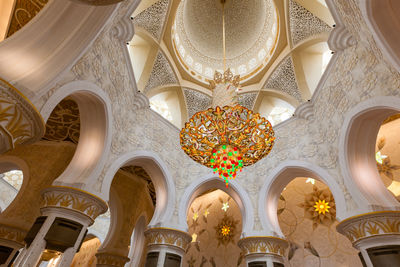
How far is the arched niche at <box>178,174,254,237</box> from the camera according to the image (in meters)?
5.64

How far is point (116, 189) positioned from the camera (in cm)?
686

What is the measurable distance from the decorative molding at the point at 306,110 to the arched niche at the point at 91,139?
15.7 ft

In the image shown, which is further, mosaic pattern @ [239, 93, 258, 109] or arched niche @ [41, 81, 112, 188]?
mosaic pattern @ [239, 93, 258, 109]

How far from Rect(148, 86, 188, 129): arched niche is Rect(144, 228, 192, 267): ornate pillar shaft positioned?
341 cm

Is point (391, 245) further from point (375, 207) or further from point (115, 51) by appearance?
point (115, 51)

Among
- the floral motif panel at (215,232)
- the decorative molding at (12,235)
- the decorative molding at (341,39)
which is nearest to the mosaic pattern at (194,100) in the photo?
the floral motif panel at (215,232)

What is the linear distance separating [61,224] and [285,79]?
6.68 m

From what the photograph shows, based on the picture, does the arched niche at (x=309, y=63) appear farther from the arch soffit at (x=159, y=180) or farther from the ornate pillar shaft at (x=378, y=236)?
the arch soffit at (x=159, y=180)

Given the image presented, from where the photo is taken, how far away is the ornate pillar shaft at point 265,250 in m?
5.17

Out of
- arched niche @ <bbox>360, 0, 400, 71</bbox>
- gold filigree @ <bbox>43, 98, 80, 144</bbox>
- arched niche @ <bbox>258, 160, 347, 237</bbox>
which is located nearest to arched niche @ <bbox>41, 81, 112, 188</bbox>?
gold filigree @ <bbox>43, 98, 80, 144</bbox>

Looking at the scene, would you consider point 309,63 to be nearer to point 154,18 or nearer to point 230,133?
point 230,133

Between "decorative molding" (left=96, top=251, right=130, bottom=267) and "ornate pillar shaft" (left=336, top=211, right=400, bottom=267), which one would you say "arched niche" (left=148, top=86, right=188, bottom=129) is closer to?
"decorative molding" (left=96, top=251, right=130, bottom=267)

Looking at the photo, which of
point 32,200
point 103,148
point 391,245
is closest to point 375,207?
point 391,245

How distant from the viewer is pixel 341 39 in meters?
4.67
